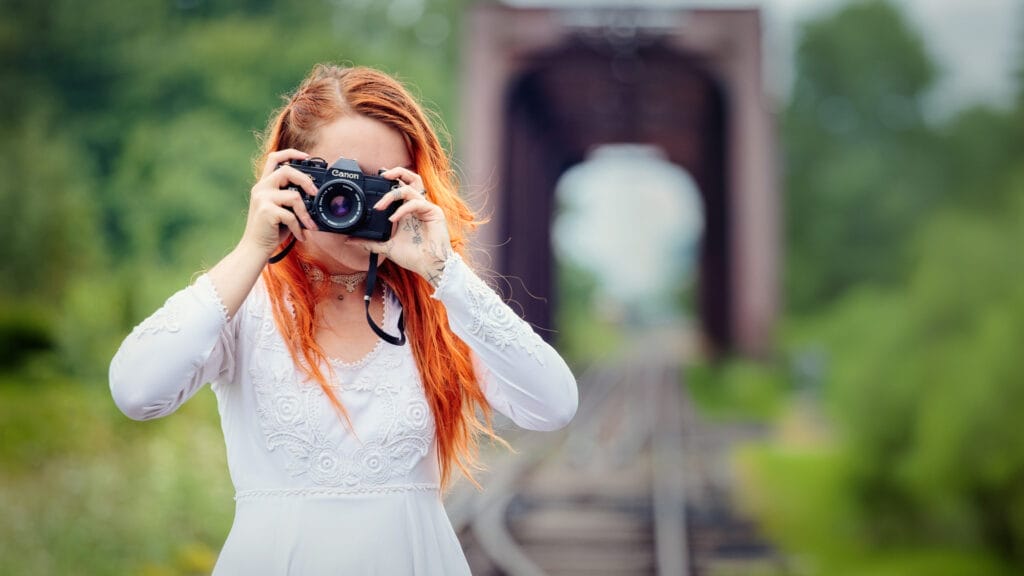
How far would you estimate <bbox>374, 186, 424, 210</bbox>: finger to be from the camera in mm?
1674

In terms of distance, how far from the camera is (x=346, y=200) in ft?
5.48

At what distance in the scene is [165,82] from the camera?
1434 centimetres

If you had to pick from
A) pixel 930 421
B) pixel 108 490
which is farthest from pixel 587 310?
pixel 108 490

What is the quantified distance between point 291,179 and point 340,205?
87 millimetres

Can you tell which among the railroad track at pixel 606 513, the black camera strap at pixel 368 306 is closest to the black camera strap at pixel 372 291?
the black camera strap at pixel 368 306

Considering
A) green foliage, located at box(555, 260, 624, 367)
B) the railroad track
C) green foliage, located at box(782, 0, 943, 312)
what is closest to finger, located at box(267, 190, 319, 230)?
the railroad track

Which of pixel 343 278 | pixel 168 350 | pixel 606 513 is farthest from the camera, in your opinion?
pixel 606 513

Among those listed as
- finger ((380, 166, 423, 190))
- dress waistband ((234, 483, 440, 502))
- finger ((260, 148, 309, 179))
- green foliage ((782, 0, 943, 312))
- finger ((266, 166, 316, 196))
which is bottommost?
dress waistband ((234, 483, 440, 502))

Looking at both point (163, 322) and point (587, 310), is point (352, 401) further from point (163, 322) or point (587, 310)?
point (587, 310)

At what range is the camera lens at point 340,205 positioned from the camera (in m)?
1.66

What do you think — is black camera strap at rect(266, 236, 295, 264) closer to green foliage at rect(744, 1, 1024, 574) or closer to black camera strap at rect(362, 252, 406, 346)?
black camera strap at rect(362, 252, 406, 346)

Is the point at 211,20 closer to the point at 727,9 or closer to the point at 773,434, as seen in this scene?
the point at 727,9

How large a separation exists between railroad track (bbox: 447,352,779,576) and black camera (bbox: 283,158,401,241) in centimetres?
453

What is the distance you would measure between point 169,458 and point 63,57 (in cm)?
981
